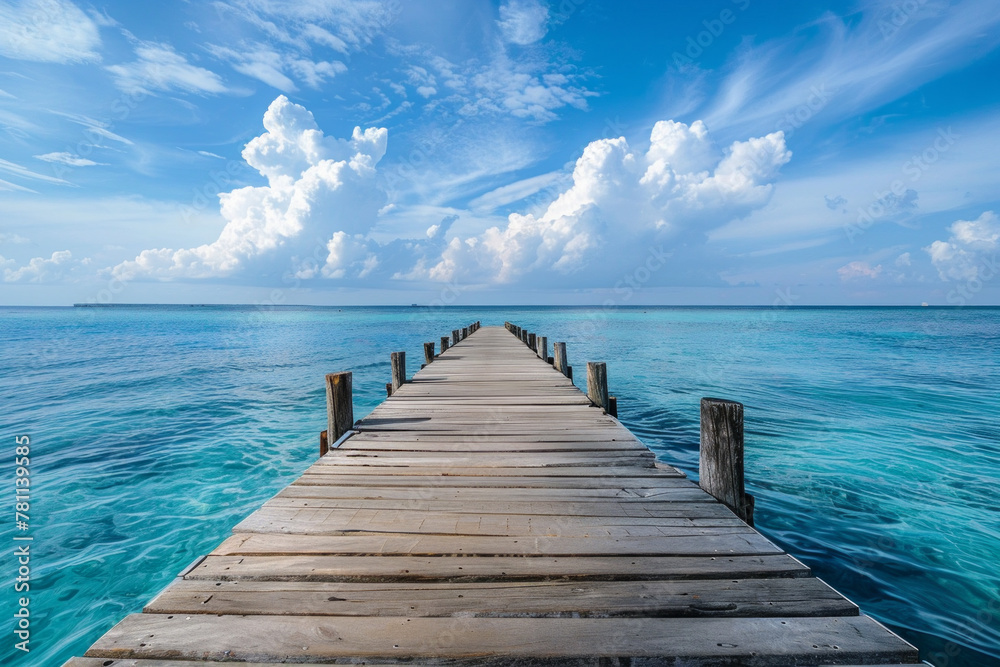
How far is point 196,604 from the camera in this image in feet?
7.45

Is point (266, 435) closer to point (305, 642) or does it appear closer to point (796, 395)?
point (305, 642)

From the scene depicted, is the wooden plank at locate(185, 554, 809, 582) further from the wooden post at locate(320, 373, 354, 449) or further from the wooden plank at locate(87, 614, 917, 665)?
the wooden post at locate(320, 373, 354, 449)

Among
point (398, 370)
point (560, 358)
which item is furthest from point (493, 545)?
point (560, 358)

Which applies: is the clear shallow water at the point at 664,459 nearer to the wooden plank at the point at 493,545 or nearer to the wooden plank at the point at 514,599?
the wooden plank at the point at 493,545

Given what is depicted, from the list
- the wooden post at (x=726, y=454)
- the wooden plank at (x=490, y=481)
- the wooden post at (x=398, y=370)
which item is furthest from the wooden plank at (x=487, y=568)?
the wooden post at (x=398, y=370)

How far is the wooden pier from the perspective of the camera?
1.98m

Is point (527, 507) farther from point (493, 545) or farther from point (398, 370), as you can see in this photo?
point (398, 370)

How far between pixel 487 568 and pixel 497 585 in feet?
0.52

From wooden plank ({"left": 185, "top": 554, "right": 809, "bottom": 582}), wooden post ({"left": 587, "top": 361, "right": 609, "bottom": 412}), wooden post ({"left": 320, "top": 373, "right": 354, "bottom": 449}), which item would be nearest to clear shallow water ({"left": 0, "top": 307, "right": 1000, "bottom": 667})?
wooden post ({"left": 587, "top": 361, "right": 609, "bottom": 412})

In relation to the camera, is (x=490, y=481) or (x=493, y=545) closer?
(x=493, y=545)

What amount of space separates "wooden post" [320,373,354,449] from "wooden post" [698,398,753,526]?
4005 millimetres

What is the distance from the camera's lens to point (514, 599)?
2.31m

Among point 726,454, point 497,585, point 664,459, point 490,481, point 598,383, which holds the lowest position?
point 664,459

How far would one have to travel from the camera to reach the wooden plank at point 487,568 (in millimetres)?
2514
